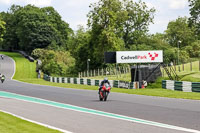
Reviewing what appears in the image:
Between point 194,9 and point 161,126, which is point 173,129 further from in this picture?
point 194,9

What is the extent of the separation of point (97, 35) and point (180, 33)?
43569 mm

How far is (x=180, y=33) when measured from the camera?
11062 cm

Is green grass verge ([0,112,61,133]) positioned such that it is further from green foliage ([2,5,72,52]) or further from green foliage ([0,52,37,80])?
green foliage ([2,5,72,52])

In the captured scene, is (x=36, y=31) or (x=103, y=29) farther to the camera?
(x=36, y=31)

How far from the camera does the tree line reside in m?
73.7

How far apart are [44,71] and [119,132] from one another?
212 ft

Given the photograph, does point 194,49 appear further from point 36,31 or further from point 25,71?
point 25,71

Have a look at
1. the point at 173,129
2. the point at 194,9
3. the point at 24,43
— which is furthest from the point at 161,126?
the point at 24,43

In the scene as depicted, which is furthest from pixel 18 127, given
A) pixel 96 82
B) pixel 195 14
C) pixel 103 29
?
pixel 195 14

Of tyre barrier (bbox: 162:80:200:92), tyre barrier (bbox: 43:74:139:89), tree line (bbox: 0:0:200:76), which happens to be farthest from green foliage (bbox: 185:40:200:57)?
tyre barrier (bbox: 162:80:200:92)

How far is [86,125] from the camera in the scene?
1128 cm

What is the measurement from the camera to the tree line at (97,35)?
73688 millimetres

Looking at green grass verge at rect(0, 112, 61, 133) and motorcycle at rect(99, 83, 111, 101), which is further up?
motorcycle at rect(99, 83, 111, 101)

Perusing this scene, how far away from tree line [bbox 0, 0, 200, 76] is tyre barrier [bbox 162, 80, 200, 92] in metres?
36.8
